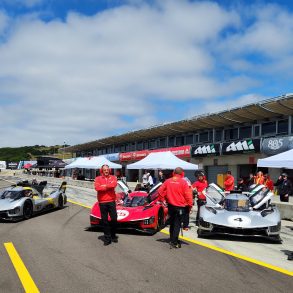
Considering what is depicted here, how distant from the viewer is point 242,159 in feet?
95.9

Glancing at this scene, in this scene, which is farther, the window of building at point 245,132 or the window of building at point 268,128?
the window of building at point 245,132

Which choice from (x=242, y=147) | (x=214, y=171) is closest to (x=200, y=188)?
(x=242, y=147)

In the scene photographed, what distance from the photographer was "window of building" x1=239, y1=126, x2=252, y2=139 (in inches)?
1232

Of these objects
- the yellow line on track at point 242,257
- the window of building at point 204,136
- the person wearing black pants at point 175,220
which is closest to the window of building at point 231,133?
the window of building at point 204,136

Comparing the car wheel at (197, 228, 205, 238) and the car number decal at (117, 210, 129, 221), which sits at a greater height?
the car number decal at (117, 210, 129, 221)

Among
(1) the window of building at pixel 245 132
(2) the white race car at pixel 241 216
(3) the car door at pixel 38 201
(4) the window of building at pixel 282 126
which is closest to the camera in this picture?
(2) the white race car at pixel 241 216

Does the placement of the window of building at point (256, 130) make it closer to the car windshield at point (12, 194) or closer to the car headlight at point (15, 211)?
the car windshield at point (12, 194)

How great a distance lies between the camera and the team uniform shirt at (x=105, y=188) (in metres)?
8.42

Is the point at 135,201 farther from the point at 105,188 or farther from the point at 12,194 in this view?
the point at 12,194

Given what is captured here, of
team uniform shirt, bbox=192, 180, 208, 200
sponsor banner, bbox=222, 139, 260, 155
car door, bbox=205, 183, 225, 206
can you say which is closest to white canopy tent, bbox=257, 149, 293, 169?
car door, bbox=205, 183, 225, 206

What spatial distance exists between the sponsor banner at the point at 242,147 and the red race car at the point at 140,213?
1670cm

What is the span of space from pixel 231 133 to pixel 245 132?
182 centimetres

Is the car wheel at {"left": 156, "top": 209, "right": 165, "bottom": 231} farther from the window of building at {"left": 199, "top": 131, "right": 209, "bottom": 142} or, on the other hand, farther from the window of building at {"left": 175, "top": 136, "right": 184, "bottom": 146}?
the window of building at {"left": 175, "top": 136, "right": 184, "bottom": 146}

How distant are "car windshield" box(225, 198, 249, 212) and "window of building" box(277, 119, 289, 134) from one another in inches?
744
